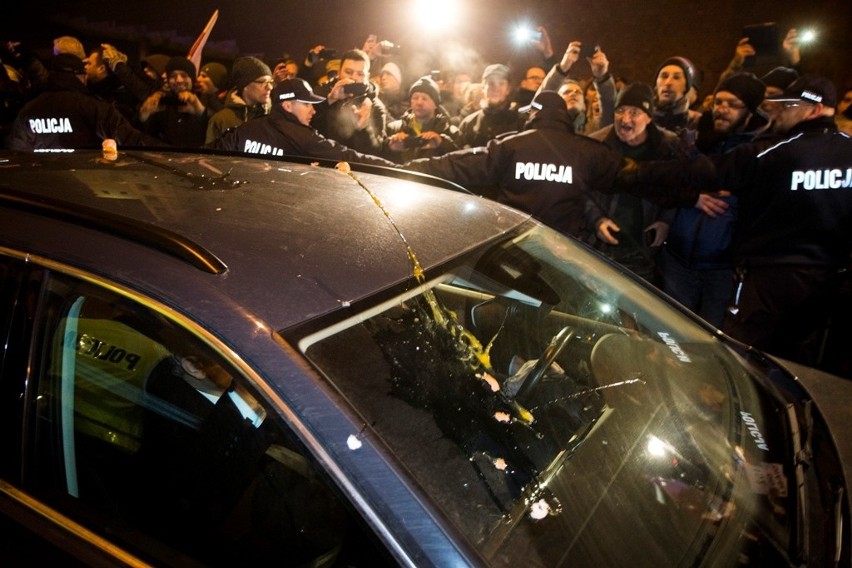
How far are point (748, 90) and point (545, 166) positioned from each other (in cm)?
185

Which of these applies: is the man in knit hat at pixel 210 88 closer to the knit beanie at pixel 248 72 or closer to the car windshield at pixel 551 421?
the knit beanie at pixel 248 72

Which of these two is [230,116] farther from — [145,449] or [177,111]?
[145,449]

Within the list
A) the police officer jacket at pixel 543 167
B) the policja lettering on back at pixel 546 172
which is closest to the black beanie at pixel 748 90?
the police officer jacket at pixel 543 167

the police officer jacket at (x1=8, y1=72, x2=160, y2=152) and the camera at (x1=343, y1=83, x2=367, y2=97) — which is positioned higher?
the camera at (x1=343, y1=83, x2=367, y2=97)

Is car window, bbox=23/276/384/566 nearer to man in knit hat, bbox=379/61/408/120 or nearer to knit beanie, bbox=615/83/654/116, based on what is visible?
knit beanie, bbox=615/83/654/116

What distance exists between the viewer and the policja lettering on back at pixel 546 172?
3.57 metres

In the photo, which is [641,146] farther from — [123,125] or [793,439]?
[123,125]

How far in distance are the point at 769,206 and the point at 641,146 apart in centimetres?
113

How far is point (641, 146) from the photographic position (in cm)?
417

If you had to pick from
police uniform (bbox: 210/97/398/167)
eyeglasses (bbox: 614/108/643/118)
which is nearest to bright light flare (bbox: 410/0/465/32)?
eyeglasses (bbox: 614/108/643/118)

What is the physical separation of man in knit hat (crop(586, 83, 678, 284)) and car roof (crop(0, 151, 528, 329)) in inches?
94.4

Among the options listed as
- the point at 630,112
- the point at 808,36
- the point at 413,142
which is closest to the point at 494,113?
the point at 413,142

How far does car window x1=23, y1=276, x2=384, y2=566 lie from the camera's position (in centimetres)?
113

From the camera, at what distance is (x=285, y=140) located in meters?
3.77
